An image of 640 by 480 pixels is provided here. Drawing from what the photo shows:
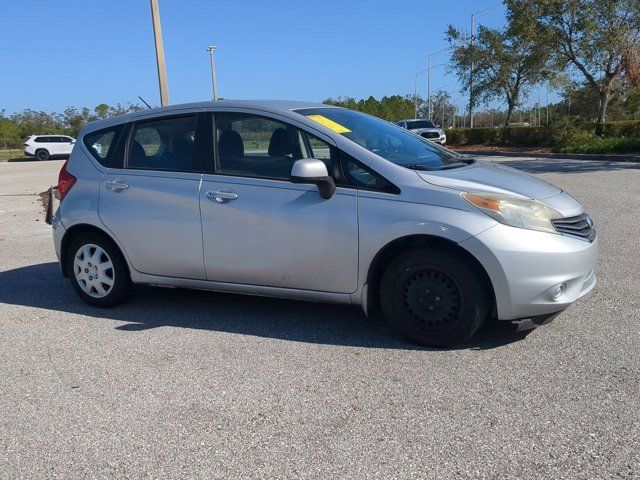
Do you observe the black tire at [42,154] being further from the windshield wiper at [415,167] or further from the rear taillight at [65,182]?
the windshield wiper at [415,167]

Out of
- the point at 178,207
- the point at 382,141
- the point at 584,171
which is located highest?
the point at 382,141

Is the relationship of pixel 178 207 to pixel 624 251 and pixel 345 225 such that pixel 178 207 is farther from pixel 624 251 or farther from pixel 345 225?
pixel 624 251

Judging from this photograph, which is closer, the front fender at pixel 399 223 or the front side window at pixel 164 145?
the front fender at pixel 399 223

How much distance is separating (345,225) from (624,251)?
406cm

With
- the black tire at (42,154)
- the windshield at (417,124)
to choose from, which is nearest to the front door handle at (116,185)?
the windshield at (417,124)

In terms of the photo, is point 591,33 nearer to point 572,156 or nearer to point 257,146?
point 572,156

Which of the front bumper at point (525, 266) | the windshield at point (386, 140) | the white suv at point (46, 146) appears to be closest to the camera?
the front bumper at point (525, 266)

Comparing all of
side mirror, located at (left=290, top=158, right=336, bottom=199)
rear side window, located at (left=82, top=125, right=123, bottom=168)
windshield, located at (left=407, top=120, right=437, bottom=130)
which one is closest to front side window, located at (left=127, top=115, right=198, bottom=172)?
rear side window, located at (left=82, top=125, right=123, bottom=168)

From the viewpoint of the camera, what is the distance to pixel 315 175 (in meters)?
4.26

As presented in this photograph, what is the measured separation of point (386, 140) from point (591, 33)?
24728 millimetres

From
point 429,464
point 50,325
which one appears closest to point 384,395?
point 429,464

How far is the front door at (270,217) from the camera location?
437 cm

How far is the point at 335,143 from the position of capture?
14.7 feet

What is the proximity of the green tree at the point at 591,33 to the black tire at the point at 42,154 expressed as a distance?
3115cm
